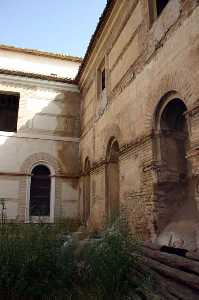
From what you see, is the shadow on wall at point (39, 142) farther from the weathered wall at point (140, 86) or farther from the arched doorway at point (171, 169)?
the arched doorway at point (171, 169)

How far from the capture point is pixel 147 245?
15.2 ft

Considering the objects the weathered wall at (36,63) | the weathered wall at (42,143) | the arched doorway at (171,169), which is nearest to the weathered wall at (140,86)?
the arched doorway at (171,169)

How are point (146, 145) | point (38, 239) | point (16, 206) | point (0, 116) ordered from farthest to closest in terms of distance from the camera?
point (0, 116)
point (16, 206)
point (146, 145)
point (38, 239)

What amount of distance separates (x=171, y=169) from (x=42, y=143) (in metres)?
7.58

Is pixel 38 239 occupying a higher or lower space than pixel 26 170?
lower

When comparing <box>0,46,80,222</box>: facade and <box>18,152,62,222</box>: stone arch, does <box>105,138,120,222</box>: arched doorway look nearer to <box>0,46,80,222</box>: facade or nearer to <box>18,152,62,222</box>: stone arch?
<box>0,46,80,222</box>: facade

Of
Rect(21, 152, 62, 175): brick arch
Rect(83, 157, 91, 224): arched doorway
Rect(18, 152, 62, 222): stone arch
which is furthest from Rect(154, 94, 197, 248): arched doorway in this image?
Rect(21, 152, 62, 175): brick arch

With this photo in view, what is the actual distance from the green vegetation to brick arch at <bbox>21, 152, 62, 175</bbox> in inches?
299

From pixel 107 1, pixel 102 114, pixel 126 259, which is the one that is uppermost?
pixel 107 1

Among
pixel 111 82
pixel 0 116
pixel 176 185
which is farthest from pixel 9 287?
pixel 0 116

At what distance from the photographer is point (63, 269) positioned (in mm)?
4055

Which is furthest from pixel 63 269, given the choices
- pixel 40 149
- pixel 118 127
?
pixel 40 149

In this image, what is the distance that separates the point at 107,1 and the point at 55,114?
5581 mm

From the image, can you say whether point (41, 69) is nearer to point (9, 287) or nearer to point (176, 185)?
point (176, 185)
